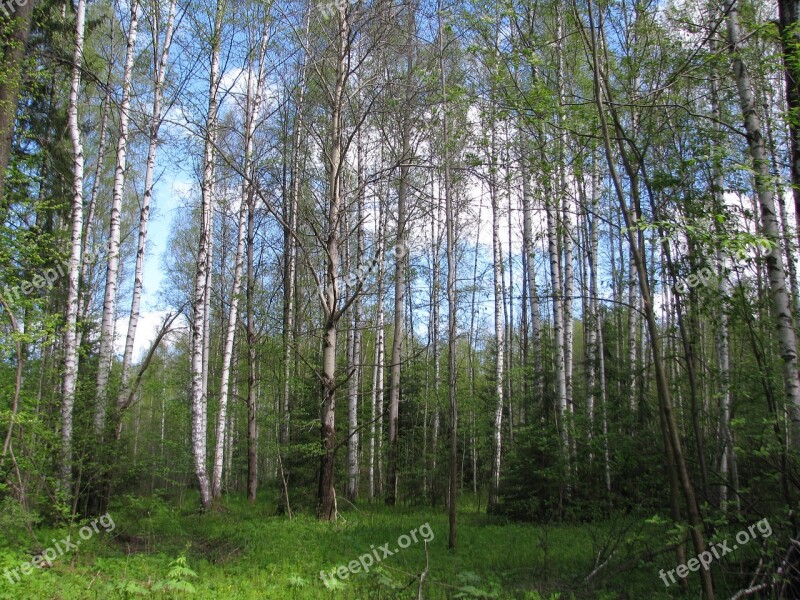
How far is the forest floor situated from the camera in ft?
18.0

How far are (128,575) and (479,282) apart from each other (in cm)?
1401

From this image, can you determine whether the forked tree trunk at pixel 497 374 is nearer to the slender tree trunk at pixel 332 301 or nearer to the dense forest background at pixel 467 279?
the dense forest background at pixel 467 279

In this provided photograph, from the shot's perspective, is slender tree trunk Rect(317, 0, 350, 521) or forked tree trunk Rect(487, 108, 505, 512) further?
forked tree trunk Rect(487, 108, 505, 512)

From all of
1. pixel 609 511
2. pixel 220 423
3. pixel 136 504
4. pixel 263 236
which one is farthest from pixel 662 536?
pixel 263 236

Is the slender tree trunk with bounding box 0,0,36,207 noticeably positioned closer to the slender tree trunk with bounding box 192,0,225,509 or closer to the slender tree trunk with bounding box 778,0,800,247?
the slender tree trunk with bounding box 192,0,225,509

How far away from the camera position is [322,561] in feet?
22.8

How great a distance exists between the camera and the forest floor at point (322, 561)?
18.0ft

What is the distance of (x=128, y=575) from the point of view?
5949 mm

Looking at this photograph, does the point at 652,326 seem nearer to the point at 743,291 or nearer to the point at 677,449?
the point at 677,449

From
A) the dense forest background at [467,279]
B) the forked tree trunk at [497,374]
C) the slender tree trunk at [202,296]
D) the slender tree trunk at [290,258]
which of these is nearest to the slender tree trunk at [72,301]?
the dense forest background at [467,279]

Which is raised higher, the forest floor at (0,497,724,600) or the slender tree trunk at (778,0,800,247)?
the slender tree trunk at (778,0,800,247)

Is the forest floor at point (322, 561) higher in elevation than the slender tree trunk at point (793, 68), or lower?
lower

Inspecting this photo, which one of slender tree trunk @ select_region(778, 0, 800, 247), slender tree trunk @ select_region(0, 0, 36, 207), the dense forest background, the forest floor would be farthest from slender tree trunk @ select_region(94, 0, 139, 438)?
slender tree trunk @ select_region(778, 0, 800, 247)

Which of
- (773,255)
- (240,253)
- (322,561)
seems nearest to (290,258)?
(240,253)
